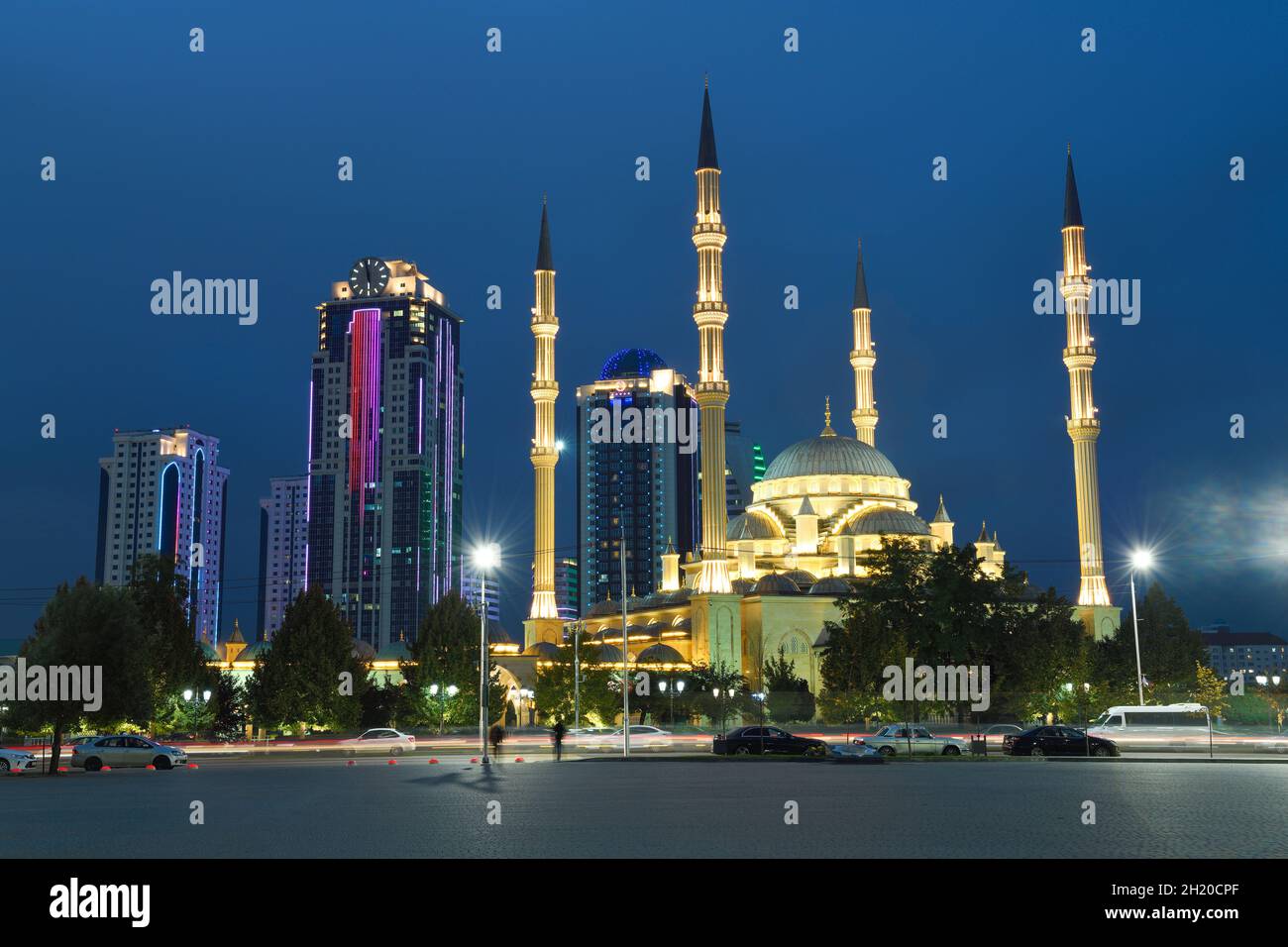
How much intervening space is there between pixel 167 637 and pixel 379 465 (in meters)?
96.8

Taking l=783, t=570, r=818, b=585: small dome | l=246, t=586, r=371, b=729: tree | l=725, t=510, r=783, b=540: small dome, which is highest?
l=725, t=510, r=783, b=540: small dome

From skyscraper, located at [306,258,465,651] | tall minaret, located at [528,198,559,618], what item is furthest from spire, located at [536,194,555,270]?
skyscraper, located at [306,258,465,651]

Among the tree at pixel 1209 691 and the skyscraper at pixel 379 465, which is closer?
the tree at pixel 1209 691

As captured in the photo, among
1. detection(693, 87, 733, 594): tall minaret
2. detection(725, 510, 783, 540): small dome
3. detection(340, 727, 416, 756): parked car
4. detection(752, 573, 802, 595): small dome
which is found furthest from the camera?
detection(725, 510, 783, 540): small dome

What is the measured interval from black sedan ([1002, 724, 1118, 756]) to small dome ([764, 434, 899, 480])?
47817 mm

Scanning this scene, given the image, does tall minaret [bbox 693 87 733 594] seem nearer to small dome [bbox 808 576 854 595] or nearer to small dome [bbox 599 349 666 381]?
small dome [bbox 808 576 854 595]

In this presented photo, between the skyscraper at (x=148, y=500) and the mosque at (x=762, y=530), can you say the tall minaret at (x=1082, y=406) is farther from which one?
the skyscraper at (x=148, y=500)

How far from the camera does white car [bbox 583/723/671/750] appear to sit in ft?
152

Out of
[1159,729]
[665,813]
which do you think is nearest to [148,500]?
[1159,729]

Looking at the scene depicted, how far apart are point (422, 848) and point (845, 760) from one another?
23249mm

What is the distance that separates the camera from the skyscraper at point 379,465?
484 ft

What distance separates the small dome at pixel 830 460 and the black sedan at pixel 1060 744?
4782cm

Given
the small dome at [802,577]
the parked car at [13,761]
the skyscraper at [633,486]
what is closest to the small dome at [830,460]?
the small dome at [802,577]
